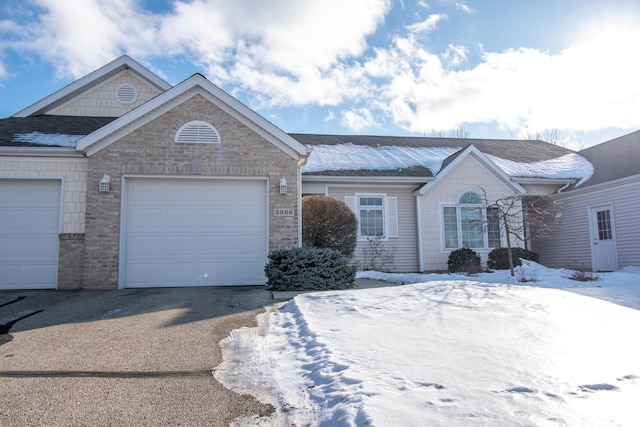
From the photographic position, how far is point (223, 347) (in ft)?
15.8

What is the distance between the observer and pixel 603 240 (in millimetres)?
14141

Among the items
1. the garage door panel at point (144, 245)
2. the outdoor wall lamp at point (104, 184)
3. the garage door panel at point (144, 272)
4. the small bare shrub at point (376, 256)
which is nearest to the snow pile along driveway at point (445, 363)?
the garage door panel at point (144, 272)

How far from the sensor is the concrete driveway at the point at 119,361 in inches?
121

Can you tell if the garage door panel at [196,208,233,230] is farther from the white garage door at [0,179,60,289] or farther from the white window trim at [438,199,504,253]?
the white window trim at [438,199,504,253]

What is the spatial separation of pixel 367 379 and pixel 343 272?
554cm

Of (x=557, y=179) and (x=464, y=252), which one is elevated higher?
(x=557, y=179)

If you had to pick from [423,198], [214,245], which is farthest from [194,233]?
[423,198]

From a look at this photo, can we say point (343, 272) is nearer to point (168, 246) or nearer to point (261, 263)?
point (261, 263)

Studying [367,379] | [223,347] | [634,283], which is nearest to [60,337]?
[223,347]

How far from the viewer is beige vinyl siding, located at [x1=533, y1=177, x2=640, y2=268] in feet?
43.0

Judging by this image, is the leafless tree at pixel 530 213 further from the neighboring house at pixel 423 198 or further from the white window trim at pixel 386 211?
the white window trim at pixel 386 211

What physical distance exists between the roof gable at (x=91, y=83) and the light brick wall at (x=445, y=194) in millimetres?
9384

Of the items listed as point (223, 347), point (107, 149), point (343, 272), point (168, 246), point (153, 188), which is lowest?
point (223, 347)

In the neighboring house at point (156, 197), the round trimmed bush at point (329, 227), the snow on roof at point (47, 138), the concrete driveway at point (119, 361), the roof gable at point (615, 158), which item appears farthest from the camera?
the roof gable at point (615, 158)
